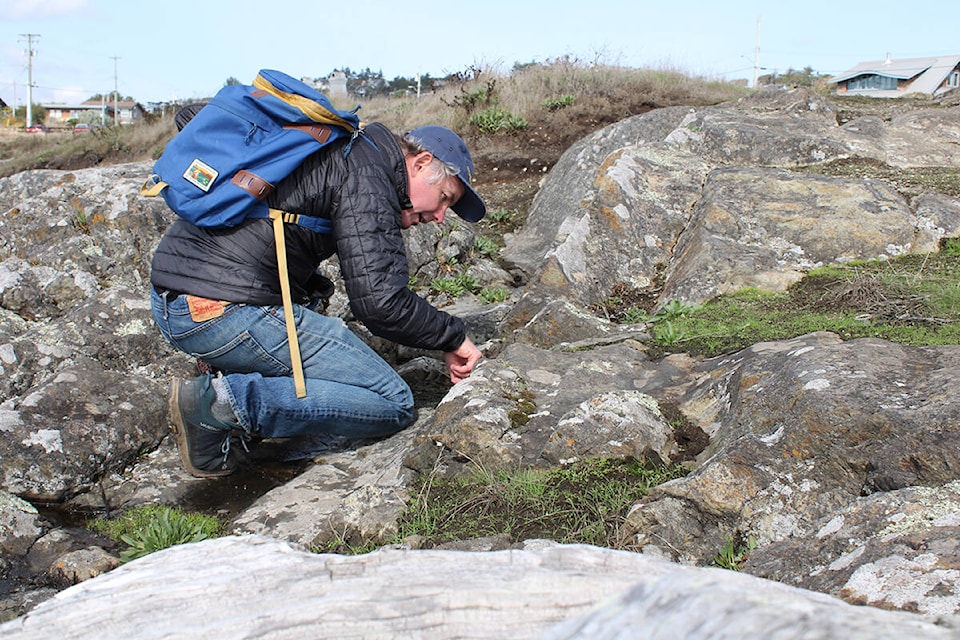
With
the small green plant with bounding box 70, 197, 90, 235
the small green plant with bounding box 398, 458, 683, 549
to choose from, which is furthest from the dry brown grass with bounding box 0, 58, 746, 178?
the small green plant with bounding box 398, 458, 683, 549

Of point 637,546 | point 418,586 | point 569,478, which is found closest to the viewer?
point 418,586

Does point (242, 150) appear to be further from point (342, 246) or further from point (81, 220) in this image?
point (81, 220)

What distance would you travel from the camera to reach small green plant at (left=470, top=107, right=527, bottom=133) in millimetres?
11109

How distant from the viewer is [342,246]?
3.57 meters

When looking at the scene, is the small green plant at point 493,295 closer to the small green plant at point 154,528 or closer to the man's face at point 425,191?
the man's face at point 425,191

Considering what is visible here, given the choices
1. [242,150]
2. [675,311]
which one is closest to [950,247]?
[675,311]

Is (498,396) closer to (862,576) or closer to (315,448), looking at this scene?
(315,448)

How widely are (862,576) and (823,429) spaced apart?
2.67ft

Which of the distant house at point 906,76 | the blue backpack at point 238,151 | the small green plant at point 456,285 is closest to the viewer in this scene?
the blue backpack at point 238,151

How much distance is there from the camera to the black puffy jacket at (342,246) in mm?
3576

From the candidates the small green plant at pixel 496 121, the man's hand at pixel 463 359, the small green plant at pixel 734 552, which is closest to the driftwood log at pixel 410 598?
the small green plant at pixel 734 552

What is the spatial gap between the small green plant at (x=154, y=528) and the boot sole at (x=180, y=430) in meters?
0.25

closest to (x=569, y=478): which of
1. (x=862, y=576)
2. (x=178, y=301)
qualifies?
(x=862, y=576)

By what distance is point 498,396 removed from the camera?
10.8 ft
